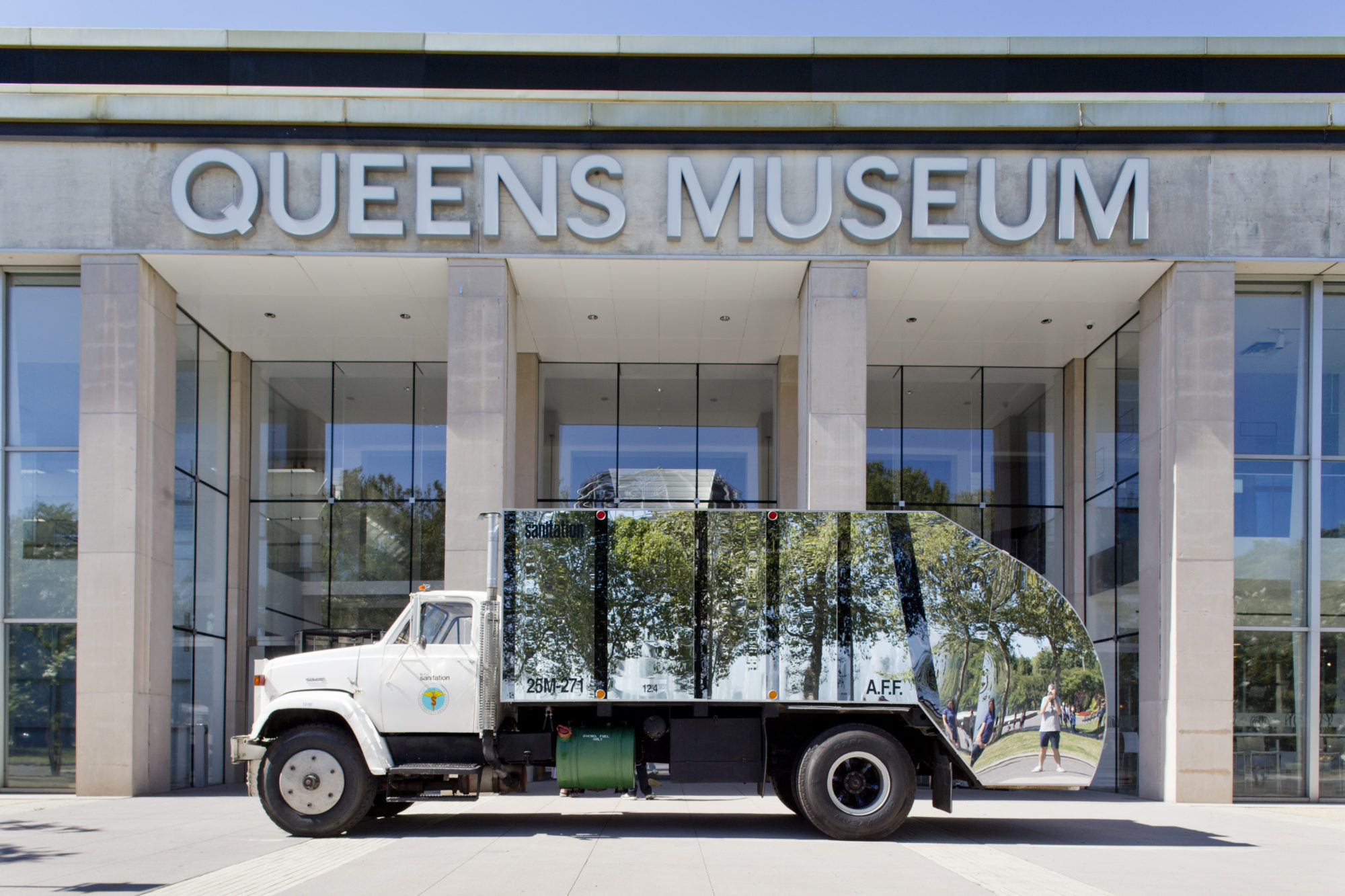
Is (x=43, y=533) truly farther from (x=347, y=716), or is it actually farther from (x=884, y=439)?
(x=884, y=439)

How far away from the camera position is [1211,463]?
1673 cm

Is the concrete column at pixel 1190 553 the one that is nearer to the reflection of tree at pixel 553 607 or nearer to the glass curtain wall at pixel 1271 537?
the glass curtain wall at pixel 1271 537

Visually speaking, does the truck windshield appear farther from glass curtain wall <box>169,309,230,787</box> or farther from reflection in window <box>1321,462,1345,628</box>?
reflection in window <box>1321,462,1345,628</box>

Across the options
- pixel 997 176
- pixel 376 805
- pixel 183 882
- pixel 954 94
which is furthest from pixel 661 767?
pixel 954 94

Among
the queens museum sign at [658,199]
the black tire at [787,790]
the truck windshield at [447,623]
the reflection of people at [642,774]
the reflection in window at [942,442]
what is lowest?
the black tire at [787,790]

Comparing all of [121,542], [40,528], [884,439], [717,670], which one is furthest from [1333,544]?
[40,528]

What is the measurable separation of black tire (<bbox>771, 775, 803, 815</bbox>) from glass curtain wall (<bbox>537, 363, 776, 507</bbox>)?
430 inches

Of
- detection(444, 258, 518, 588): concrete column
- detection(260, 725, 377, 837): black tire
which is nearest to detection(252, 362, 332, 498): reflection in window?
detection(444, 258, 518, 588): concrete column

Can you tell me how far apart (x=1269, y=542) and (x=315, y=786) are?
14.2 m

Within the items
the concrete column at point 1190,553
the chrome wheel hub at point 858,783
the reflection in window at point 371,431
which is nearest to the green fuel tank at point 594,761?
the chrome wheel hub at point 858,783

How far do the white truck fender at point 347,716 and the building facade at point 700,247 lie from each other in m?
5.15

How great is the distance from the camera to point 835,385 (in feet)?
56.2

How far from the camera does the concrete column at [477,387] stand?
16.9 metres

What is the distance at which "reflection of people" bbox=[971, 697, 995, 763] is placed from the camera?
441 inches
